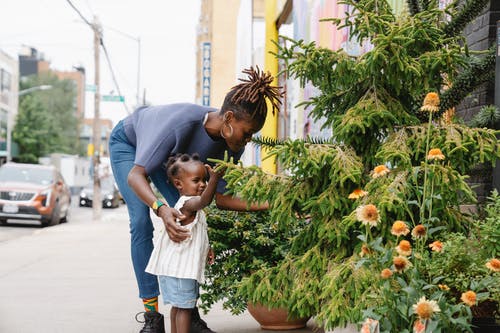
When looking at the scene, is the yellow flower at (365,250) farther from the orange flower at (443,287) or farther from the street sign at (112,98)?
the street sign at (112,98)

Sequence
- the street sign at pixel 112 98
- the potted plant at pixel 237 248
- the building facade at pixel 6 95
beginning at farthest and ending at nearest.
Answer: the building facade at pixel 6 95, the street sign at pixel 112 98, the potted plant at pixel 237 248

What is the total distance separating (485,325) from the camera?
245 cm

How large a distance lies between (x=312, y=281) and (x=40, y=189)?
15968 millimetres

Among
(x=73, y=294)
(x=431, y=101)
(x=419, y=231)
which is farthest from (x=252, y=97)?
(x=73, y=294)

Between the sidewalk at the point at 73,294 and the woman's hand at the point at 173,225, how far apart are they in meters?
1.35

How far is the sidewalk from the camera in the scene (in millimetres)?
4785

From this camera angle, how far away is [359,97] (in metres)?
3.19

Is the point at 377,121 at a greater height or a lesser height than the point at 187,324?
greater

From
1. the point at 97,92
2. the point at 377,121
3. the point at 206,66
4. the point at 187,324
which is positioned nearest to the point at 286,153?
the point at 377,121

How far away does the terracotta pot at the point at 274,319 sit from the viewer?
432 cm

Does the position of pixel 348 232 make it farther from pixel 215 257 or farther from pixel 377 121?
pixel 215 257

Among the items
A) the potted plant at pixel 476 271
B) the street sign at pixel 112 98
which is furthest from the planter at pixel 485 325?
the street sign at pixel 112 98

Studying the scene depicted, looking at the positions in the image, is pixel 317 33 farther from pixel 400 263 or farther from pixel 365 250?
pixel 400 263

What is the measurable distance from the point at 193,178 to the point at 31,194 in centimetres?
1501
